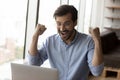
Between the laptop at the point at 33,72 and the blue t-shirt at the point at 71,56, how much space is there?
19.2 inches

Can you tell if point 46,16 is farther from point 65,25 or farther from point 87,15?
point 87,15

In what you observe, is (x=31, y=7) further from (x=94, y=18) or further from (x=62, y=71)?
(x=94, y=18)

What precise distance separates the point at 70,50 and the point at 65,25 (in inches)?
8.2

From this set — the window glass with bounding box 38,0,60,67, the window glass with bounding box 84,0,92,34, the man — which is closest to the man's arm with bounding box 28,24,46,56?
the man

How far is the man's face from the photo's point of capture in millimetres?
1970

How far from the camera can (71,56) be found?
208cm

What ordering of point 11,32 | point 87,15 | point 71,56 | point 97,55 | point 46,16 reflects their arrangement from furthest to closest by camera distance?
1. point 87,15
2. point 46,16
3. point 11,32
4. point 71,56
5. point 97,55

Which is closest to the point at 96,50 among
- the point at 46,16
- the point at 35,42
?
the point at 35,42

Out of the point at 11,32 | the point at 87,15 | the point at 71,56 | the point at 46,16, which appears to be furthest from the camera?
the point at 87,15

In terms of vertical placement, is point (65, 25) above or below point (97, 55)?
above

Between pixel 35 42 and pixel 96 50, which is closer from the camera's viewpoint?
pixel 96 50

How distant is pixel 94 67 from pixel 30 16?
57.6 inches

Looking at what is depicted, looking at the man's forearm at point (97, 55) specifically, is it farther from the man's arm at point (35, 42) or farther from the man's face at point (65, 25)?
the man's arm at point (35, 42)

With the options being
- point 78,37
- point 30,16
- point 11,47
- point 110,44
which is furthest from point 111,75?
point 78,37
